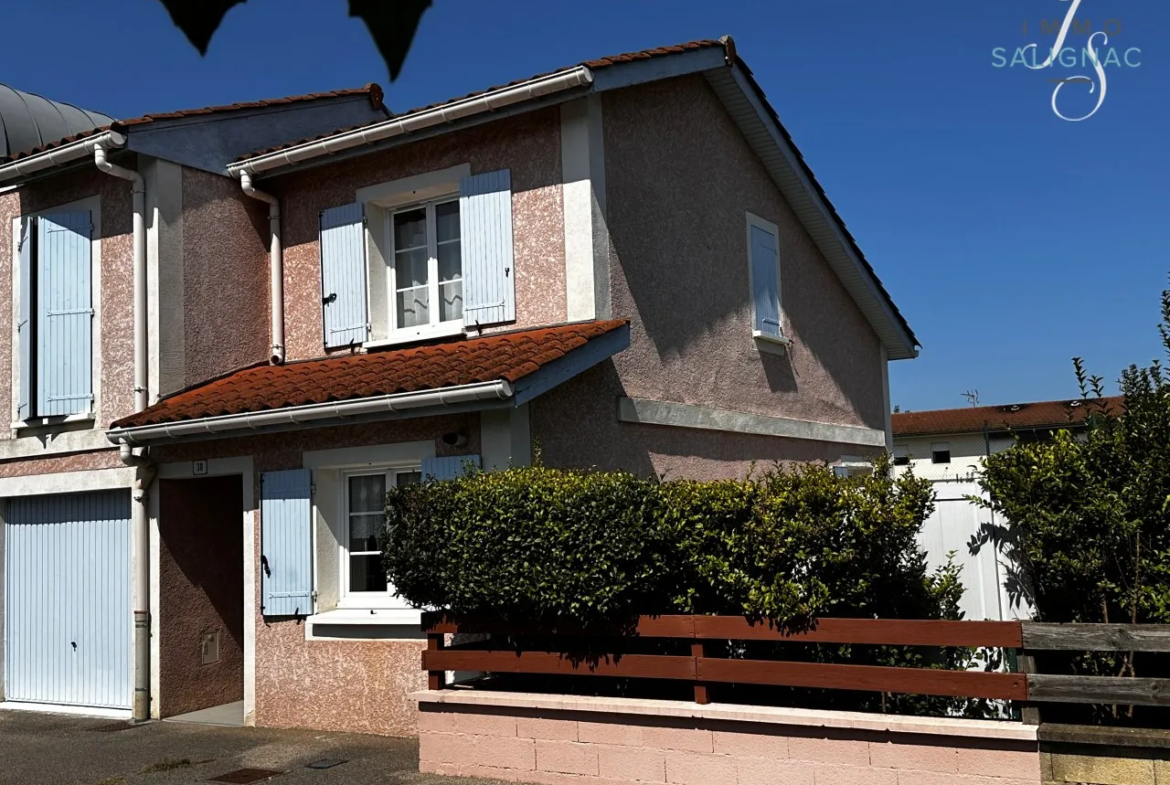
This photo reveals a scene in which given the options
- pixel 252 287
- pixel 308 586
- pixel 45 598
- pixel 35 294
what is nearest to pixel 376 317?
pixel 252 287

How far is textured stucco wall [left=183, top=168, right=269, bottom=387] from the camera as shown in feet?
36.0

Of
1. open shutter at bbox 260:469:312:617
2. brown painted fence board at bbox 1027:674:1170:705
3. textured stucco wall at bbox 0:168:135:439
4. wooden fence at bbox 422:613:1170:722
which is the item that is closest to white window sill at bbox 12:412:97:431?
textured stucco wall at bbox 0:168:135:439

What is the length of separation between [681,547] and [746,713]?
41.9 inches

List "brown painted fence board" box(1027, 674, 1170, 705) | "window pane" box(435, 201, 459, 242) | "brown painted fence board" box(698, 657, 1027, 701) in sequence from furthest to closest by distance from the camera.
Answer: "window pane" box(435, 201, 459, 242) < "brown painted fence board" box(698, 657, 1027, 701) < "brown painted fence board" box(1027, 674, 1170, 705)

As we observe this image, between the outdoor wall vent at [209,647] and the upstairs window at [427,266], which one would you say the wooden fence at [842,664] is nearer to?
the upstairs window at [427,266]

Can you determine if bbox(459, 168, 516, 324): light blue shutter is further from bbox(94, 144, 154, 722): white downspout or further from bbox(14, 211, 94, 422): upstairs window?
bbox(14, 211, 94, 422): upstairs window

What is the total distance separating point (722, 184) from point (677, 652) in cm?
624

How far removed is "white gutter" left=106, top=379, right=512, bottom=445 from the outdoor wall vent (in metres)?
2.14

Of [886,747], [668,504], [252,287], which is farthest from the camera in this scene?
[252,287]

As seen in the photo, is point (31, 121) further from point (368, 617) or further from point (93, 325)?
point (368, 617)

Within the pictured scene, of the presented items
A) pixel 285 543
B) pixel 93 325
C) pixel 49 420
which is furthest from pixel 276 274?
pixel 285 543

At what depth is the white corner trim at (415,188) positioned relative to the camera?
1052 centimetres

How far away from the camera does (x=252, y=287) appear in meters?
11.5

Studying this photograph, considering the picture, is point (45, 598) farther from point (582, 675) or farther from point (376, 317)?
point (582, 675)
